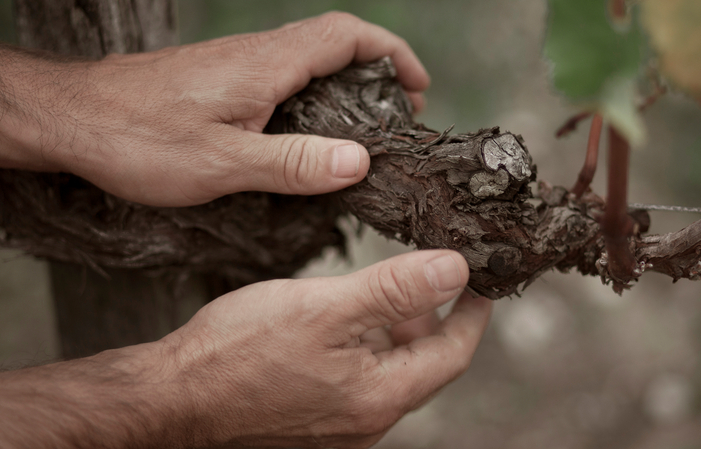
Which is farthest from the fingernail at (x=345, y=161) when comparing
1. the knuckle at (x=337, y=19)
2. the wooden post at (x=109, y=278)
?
the wooden post at (x=109, y=278)

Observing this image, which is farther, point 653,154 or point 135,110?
point 653,154

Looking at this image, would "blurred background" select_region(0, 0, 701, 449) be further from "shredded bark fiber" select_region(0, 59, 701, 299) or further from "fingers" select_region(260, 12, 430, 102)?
"shredded bark fiber" select_region(0, 59, 701, 299)

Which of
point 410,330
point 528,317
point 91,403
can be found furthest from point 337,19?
point 528,317

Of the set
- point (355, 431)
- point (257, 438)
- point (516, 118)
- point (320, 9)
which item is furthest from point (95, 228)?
point (516, 118)

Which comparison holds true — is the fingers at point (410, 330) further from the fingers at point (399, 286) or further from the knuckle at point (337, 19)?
the knuckle at point (337, 19)

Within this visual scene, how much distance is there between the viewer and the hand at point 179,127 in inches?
46.9

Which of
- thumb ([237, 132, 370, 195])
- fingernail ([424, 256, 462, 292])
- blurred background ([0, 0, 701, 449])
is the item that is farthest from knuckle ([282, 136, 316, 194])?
blurred background ([0, 0, 701, 449])

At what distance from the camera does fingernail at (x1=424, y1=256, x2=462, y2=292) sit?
989mm

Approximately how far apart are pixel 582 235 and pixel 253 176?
86 cm

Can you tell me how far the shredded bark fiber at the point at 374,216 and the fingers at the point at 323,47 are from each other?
0.18 ft

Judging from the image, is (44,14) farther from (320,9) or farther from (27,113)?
(320,9)

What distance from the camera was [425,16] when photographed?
2.87 m

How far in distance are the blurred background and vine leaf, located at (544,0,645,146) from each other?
230 cm

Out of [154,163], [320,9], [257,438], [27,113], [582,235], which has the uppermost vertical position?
[320,9]
